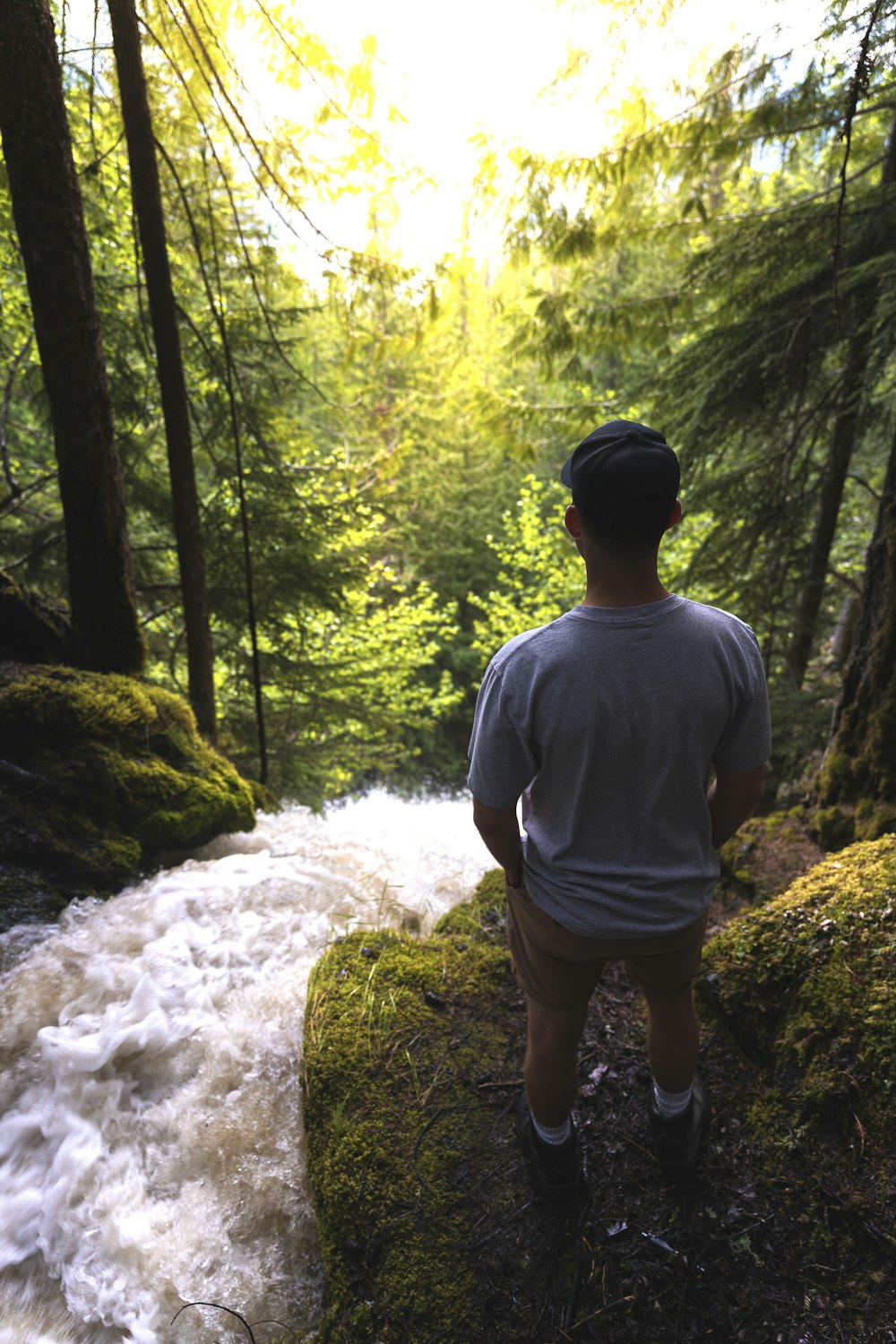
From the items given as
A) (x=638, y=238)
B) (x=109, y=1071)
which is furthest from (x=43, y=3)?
(x=109, y=1071)

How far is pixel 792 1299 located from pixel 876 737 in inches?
93.9

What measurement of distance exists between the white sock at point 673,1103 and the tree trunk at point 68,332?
4.29 m

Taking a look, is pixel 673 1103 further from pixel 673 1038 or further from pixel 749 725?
pixel 749 725

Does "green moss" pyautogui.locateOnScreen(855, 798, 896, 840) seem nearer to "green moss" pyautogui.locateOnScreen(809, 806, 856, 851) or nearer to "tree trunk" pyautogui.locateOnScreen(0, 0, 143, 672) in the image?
"green moss" pyautogui.locateOnScreen(809, 806, 856, 851)

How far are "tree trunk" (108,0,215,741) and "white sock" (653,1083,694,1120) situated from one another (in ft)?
16.1

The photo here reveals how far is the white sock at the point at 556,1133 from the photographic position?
193 cm

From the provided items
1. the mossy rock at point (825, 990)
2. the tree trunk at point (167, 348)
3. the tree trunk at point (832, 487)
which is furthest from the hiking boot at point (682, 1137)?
the tree trunk at point (167, 348)

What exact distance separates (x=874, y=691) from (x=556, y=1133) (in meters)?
2.64

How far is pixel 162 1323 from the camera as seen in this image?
179cm

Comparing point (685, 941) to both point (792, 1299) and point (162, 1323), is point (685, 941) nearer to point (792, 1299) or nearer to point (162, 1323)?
point (792, 1299)

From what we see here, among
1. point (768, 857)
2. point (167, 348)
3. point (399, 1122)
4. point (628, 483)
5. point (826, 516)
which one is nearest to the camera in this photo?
point (628, 483)

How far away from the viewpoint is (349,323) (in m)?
5.57

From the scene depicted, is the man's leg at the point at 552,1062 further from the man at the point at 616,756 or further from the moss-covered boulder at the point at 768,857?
the moss-covered boulder at the point at 768,857

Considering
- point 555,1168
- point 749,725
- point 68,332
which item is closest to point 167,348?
point 68,332
